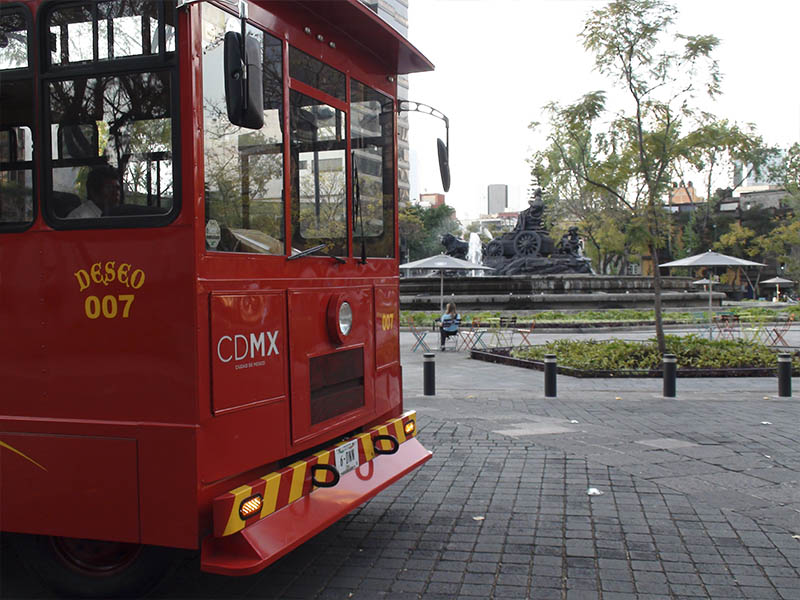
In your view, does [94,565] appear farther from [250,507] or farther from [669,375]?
[669,375]

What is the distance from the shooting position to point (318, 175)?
4715 millimetres

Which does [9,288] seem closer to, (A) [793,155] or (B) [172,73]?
(B) [172,73]

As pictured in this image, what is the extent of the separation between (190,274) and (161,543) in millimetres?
1320

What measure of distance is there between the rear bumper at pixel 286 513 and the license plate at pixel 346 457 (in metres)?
0.09

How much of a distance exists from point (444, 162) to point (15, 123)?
3.24 metres

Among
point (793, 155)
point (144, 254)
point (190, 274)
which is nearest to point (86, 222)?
point (144, 254)

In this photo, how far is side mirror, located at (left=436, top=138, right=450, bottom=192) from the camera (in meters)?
6.04

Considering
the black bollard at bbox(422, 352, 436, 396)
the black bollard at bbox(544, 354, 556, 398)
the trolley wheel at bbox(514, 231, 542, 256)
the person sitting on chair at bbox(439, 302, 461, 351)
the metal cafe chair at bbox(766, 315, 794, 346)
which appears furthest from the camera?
the trolley wheel at bbox(514, 231, 542, 256)

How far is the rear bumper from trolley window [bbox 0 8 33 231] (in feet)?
6.08

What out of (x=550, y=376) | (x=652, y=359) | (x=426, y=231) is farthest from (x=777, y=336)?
(x=426, y=231)

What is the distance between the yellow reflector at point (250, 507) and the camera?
12.4ft

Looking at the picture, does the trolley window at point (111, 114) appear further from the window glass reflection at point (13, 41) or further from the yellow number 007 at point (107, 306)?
the yellow number 007 at point (107, 306)

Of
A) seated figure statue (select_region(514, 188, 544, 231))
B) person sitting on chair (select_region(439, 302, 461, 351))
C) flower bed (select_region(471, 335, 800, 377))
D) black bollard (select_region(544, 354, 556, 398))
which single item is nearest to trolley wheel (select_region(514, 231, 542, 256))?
seated figure statue (select_region(514, 188, 544, 231))

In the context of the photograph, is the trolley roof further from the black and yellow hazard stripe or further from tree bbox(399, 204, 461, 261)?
tree bbox(399, 204, 461, 261)
